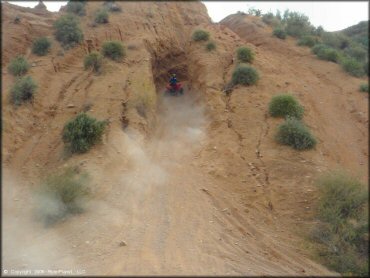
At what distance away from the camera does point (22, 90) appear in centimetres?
1223

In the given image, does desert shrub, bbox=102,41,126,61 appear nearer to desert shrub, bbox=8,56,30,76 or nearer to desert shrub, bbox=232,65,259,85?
desert shrub, bbox=8,56,30,76

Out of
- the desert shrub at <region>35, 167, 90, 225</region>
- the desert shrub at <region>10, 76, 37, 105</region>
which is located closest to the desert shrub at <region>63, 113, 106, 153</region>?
the desert shrub at <region>35, 167, 90, 225</region>

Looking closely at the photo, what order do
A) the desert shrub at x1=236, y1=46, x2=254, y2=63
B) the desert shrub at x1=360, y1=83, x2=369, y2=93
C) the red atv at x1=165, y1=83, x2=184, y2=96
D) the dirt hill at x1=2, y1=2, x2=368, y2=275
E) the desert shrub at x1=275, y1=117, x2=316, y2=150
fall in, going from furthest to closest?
1. the red atv at x1=165, y1=83, x2=184, y2=96
2. the desert shrub at x1=236, y1=46, x2=254, y2=63
3. the desert shrub at x1=360, y1=83, x2=369, y2=93
4. the desert shrub at x1=275, y1=117, x2=316, y2=150
5. the dirt hill at x1=2, y1=2, x2=368, y2=275

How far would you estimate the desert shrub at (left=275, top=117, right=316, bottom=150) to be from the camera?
1111 cm

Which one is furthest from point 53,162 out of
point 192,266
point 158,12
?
point 158,12

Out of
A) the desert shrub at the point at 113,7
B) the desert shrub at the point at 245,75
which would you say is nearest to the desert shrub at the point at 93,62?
the desert shrub at the point at 113,7

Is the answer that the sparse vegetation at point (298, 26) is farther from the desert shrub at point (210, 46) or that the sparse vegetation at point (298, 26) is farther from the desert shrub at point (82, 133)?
the desert shrub at point (82, 133)

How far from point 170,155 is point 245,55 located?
659 cm

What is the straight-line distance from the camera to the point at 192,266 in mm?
6887

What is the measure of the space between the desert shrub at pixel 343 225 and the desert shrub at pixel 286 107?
156 inches

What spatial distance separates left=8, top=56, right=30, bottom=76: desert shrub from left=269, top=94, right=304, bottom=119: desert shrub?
8.12 m

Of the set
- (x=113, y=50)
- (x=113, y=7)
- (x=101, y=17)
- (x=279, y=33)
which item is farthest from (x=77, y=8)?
(x=279, y=33)

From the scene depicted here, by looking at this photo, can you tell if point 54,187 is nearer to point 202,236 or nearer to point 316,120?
point 202,236

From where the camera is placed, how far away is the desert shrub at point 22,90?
39.2 ft
